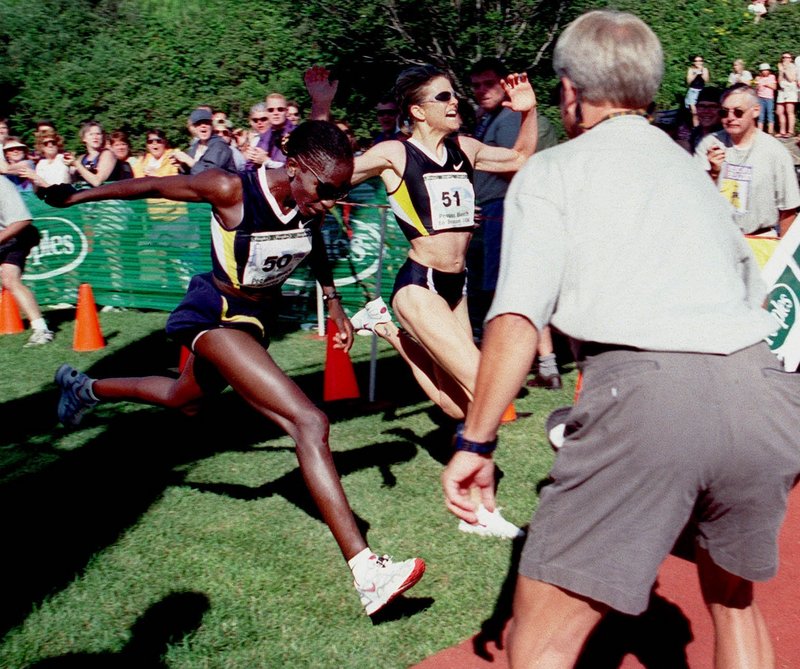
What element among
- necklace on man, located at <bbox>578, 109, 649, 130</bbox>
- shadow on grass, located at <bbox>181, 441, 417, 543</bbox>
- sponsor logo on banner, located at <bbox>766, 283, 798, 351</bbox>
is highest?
necklace on man, located at <bbox>578, 109, 649, 130</bbox>

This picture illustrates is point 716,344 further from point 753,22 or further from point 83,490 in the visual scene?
point 753,22

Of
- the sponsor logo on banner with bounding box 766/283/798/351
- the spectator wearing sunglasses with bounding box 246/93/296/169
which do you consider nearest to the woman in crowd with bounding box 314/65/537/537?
the sponsor logo on banner with bounding box 766/283/798/351

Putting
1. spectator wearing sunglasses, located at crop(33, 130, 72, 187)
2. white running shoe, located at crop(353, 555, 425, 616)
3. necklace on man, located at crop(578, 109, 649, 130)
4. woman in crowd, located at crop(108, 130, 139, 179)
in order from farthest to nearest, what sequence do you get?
spectator wearing sunglasses, located at crop(33, 130, 72, 187) → woman in crowd, located at crop(108, 130, 139, 179) → white running shoe, located at crop(353, 555, 425, 616) → necklace on man, located at crop(578, 109, 649, 130)

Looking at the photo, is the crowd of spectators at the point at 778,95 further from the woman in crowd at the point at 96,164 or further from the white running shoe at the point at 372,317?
the white running shoe at the point at 372,317

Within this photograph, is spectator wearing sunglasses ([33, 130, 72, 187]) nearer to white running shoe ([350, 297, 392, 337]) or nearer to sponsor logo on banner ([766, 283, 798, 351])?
white running shoe ([350, 297, 392, 337])

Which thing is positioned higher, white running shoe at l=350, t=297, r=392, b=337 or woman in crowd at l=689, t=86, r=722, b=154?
woman in crowd at l=689, t=86, r=722, b=154

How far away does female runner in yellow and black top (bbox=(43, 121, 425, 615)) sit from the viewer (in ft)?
12.2

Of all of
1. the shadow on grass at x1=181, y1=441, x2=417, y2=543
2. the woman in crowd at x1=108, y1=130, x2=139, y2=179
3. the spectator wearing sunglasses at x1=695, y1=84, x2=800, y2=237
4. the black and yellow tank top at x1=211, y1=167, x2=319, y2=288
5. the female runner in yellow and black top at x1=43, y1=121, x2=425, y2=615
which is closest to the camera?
the female runner in yellow and black top at x1=43, y1=121, x2=425, y2=615

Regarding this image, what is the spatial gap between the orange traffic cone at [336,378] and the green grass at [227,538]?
0.10m

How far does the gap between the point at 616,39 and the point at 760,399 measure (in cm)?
94

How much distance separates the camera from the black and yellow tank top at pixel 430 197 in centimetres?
498

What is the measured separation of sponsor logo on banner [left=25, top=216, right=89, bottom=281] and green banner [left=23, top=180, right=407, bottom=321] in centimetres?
1

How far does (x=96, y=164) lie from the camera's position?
1130cm

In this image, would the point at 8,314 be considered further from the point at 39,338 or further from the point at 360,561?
the point at 360,561
